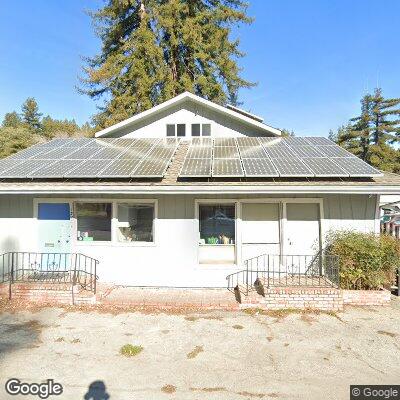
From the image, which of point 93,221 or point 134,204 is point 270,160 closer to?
point 134,204

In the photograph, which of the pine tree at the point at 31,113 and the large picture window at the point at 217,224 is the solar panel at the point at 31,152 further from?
the pine tree at the point at 31,113

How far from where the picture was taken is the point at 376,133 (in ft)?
146

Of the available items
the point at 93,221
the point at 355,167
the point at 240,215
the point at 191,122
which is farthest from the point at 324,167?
the point at 93,221

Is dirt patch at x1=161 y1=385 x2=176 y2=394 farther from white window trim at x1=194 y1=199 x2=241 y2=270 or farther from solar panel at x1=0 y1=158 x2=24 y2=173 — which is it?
solar panel at x1=0 y1=158 x2=24 y2=173

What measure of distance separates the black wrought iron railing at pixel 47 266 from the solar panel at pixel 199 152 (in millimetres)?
4437

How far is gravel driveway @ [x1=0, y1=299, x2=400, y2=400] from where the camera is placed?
461cm

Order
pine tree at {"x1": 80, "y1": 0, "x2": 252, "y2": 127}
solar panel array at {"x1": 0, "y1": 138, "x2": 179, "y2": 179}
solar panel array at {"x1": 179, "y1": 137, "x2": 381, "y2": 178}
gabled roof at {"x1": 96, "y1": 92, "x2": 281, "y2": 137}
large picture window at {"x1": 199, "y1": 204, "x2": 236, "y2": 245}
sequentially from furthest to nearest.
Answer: pine tree at {"x1": 80, "y1": 0, "x2": 252, "y2": 127} → gabled roof at {"x1": 96, "y1": 92, "x2": 281, "y2": 137} → large picture window at {"x1": 199, "y1": 204, "x2": 236, "y2": 245} → solar panel array at {"x1": 0, "y1": 138, "x2": 179, "y2": 179} → solar panel array at {"x1": 179, "y1": 137, "x2": 381, "y2": 178}

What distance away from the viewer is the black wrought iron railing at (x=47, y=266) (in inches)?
359

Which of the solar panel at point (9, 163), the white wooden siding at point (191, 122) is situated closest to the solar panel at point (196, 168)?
the white wooden siding at point (191, 122)

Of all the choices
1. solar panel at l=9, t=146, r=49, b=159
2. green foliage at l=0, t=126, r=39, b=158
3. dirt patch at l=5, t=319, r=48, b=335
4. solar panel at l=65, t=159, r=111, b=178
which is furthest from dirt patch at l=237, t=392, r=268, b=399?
green foliage at l=0, t=126, r=39, b=158

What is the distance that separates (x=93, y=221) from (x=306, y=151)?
728 centimetres

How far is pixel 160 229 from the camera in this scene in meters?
9.10

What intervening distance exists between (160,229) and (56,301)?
10.5 ft

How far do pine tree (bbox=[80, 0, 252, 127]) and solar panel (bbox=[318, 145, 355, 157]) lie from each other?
15012 mm
